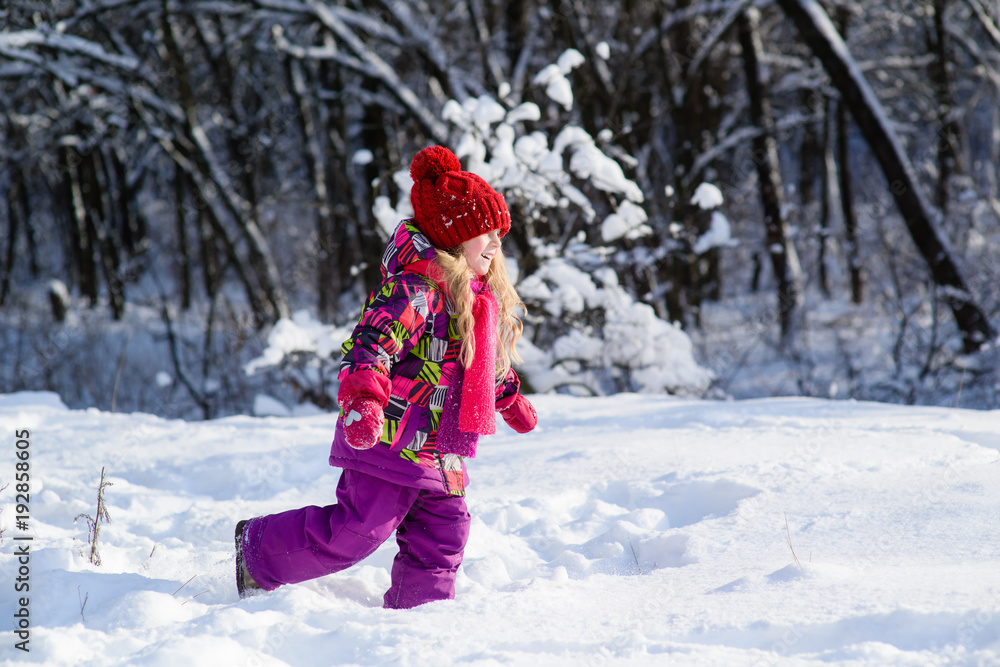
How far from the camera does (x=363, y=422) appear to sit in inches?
67.8

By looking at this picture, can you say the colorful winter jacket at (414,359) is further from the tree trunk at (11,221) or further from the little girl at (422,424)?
the tree trunk at (11,221)

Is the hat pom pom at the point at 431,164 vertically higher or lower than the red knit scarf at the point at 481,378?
higher

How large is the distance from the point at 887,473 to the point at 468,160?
321 centimetres

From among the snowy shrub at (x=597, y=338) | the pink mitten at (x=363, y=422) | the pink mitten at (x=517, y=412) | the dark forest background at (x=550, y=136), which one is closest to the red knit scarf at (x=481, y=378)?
the pink mitten at (x=517, y=412)

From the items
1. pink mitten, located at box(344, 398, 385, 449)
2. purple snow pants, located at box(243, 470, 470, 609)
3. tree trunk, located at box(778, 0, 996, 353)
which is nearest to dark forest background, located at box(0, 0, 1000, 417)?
tree trunk, located at box(778, 0, 996, 353)

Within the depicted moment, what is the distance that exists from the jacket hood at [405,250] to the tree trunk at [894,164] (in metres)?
4.67

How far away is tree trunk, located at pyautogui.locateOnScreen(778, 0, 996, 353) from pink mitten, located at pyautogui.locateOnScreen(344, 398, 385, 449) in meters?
5.03

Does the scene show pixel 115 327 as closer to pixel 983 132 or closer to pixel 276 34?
pixel 276 34

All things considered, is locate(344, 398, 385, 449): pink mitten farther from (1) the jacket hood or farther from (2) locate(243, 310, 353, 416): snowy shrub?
(2) locate(243, 310, 353, 416): snowy shrub

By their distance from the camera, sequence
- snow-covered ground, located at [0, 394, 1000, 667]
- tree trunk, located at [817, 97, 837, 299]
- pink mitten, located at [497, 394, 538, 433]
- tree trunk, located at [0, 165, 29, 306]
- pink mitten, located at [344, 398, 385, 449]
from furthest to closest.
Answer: tree trunk, located at [0, 165, 29, 306] < tree trunk, located at [817, 97, 837, 299] < pink mitten, located at [497, 394, 538, 433] < pink mitten, located at [344, 398, 385, 449] < snow-covered ground, located at [0, 394, 1000, 667]

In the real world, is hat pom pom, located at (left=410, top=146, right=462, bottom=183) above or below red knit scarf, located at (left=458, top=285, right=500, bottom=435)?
above

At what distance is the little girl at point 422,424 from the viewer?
1977 millimetres

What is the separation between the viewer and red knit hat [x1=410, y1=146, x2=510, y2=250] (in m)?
2.02

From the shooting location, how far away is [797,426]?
3215 millimetres
